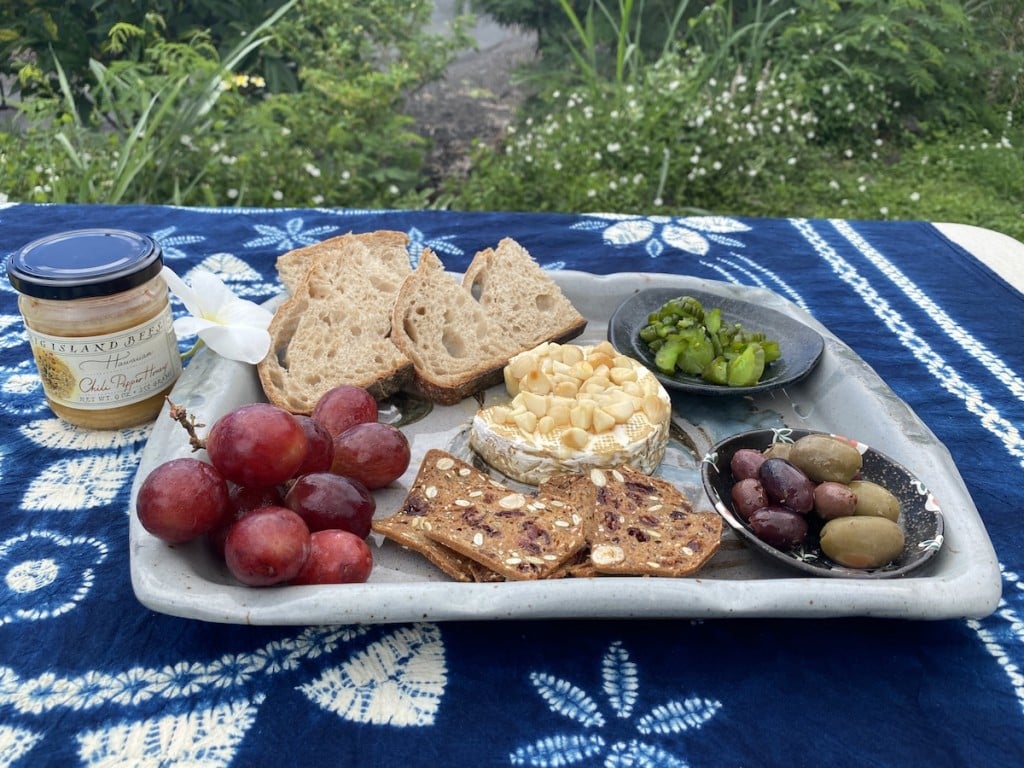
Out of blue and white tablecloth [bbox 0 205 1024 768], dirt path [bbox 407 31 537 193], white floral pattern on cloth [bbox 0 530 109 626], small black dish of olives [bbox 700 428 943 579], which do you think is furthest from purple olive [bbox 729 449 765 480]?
dirt path [bbox 407 31 537 193]

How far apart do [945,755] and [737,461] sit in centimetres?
62

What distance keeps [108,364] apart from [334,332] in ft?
1.92

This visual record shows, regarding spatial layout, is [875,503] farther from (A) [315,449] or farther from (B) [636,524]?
(A) [315,449]

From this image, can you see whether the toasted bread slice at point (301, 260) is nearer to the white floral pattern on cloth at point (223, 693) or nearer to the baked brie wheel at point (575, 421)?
the baked brie wheel at point (575, 421)

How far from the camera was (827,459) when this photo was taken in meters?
1.62

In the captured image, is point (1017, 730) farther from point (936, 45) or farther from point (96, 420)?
point (936, 45)

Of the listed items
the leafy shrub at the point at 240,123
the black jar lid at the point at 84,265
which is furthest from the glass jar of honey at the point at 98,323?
the leafy shrub at the point at 240,123

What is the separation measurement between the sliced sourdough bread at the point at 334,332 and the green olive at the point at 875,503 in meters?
1.09

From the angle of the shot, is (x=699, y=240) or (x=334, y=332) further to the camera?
(x=699, y=240)

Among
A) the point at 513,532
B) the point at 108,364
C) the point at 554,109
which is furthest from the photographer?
the point at 554,109

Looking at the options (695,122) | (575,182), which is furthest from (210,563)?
(695,122)

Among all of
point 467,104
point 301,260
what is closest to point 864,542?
point 301,260

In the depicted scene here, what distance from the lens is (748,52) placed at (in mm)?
5707

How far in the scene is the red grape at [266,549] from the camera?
1.31 metres
